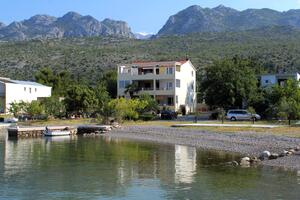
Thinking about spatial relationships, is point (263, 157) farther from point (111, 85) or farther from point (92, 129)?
point (111, 85)

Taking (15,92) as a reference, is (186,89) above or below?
above

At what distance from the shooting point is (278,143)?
4525cm

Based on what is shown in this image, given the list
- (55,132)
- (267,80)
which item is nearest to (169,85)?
(267,80)

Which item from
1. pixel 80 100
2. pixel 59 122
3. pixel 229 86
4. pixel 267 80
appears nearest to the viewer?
pixel 59 122

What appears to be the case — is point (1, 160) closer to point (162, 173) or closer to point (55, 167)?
point (55, 167)

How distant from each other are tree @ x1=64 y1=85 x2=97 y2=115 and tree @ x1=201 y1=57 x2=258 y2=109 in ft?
61.0

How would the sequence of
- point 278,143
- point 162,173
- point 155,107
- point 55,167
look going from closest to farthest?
point 162,173, point 55,167, point 278,143, point 155,107

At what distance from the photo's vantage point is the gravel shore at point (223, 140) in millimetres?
40875

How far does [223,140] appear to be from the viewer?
2012 inches

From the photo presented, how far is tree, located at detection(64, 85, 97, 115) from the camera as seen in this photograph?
274 feet

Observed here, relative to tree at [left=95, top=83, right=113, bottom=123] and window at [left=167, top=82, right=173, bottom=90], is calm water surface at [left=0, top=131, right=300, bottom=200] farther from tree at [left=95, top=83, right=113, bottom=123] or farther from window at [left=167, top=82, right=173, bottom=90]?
window at [left=167, top=82, right=173, bottom=90]

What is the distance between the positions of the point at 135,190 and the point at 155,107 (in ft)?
199

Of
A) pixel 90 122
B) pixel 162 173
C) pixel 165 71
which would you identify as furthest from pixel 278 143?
pixel 165 71

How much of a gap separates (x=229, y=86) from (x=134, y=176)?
52572 millimetres
